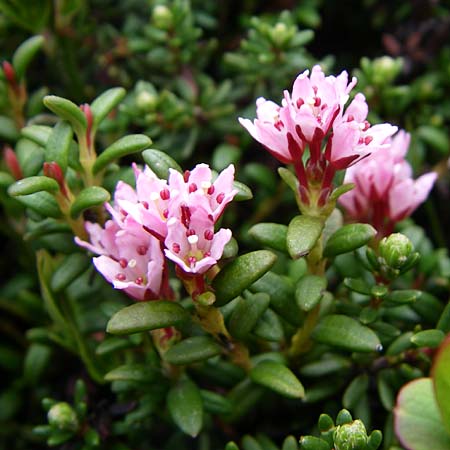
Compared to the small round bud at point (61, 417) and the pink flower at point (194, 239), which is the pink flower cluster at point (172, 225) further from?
the small round bud at point (61, 417)

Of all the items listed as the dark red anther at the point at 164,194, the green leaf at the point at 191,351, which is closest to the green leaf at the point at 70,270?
the green leaf at the point at 191,351

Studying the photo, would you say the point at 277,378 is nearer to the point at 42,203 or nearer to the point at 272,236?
the point at 272,236

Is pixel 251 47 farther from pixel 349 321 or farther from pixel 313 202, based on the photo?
pixel 349 321

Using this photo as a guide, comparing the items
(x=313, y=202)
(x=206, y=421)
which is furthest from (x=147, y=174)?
(x=206, y=421)

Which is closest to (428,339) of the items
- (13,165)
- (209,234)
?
(209,234)

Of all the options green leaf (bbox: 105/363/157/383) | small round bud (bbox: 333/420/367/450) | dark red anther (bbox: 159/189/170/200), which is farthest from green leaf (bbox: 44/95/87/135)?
small round bud (bbox: 333/420/367/450)

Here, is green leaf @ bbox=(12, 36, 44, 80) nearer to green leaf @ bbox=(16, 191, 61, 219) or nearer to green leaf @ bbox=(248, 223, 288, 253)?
green leaf @ bbox=(16, 191, 61, 219)

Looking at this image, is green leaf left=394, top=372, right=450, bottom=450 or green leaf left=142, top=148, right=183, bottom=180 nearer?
green leaf left=394, top=372, right=450, bottom=450
